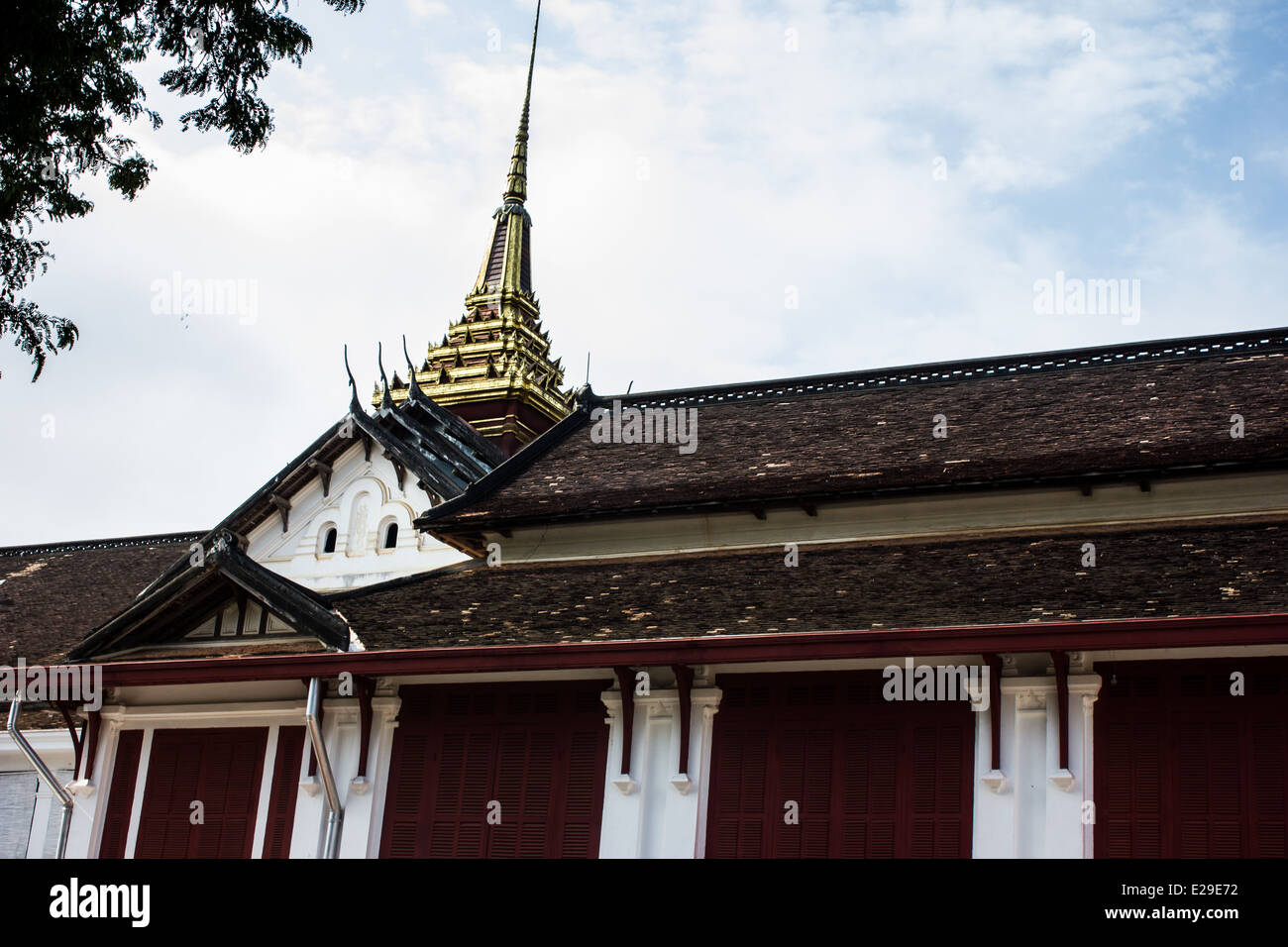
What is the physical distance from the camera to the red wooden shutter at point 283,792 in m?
16.0

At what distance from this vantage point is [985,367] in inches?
868

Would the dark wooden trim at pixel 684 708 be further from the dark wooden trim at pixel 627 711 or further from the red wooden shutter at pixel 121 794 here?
the red wooden shutter at pixel 121 794

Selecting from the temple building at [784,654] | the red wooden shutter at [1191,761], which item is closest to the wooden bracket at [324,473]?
the temple building at [784,654]

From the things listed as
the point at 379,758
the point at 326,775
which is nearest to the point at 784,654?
the point at 379,758

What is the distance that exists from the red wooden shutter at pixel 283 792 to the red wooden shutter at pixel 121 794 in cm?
176

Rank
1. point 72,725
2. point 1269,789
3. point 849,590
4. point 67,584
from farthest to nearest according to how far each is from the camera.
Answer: point 67,584
point 72,725
point 849,590
point 1269,789

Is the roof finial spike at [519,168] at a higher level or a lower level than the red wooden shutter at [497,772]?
higher

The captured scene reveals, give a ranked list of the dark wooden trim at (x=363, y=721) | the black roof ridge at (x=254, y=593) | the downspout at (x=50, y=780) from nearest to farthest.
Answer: the dark wooden trim at (x=363, y=721), the downspout at (x=50, y=780), the black roof ridge at (x=254, y=593)

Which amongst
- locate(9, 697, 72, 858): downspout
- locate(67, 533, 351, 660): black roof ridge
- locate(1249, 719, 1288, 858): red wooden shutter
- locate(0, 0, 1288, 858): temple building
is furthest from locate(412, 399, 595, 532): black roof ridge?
locate(1249, 719, 1288, 858): red wooden shutter

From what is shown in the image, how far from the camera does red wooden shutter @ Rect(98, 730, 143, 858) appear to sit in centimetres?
1691

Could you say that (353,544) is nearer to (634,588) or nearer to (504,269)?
(634,588)

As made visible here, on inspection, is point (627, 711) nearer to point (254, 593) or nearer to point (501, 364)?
point (254, 593)

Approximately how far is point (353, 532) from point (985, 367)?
1040 centimetres
